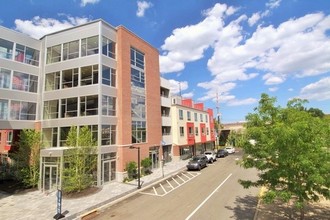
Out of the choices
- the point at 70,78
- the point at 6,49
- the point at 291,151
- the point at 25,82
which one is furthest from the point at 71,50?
the point at 291,151

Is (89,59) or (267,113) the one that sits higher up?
(89,59)

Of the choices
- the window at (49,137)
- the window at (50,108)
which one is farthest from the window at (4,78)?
the window at (49,137)

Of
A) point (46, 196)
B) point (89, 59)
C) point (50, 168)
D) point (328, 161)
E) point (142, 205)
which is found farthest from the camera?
point (89, 59)

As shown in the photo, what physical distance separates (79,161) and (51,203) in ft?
13.4

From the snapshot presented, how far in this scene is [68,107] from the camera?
90.4 ft

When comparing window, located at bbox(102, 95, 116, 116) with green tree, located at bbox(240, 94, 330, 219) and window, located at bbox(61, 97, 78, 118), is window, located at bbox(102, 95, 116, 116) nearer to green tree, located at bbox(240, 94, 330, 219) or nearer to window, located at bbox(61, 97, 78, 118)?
window, located at bbox(61, 97, 78, 118)

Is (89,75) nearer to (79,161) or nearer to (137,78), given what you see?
(137,78)

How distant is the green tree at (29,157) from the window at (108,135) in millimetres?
6822

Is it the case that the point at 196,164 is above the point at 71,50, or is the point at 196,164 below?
below

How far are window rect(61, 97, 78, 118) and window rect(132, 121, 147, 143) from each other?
6.95 metres

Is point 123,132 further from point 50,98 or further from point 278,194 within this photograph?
point 278,194

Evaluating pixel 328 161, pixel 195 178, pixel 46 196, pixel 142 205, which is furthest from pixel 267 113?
pixel 46 196

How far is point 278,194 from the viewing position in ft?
34.5

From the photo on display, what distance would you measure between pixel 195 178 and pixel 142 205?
10.9m
